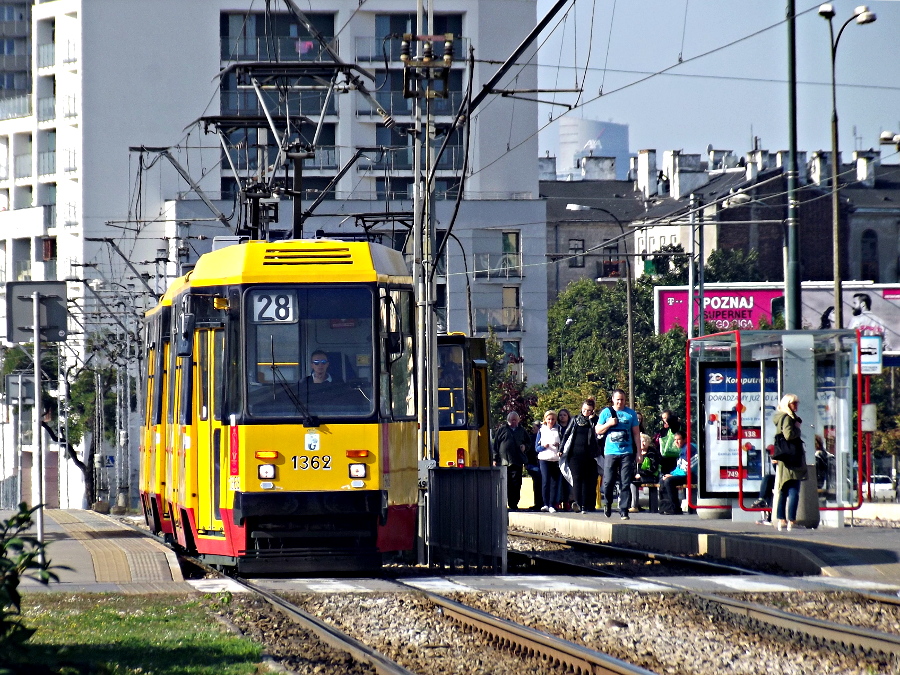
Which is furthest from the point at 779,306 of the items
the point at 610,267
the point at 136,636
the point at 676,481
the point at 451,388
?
the point at 136,636

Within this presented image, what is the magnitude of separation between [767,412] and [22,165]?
253 ft

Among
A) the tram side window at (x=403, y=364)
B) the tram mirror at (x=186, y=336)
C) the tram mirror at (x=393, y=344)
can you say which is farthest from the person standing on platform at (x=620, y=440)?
the tram mirror at (x=186, y=336)

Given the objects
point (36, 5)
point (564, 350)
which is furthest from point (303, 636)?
point (564, 350)

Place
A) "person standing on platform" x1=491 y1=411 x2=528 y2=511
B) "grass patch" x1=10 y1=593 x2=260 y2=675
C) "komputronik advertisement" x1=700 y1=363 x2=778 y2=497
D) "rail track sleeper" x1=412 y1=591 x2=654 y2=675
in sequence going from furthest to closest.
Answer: "person standing on platform" x1=491 y1=411 x2=528 y2=511 < "komputronik advertisement" x1=700 y1=363 x2=778 y2=497 < "grass patch" x1=10 y1=593 x2=260 y2=675 < "rail track sleeper" x1=412 y1=591 x2=654 y2=675

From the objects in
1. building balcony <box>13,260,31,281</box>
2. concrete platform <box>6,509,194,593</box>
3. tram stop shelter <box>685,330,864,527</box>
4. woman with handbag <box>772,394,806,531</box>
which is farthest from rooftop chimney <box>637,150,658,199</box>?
concrete platform <box>6,509,194,593</box>

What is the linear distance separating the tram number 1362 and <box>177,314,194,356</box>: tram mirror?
68.8 inches

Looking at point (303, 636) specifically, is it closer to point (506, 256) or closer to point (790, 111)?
point (790, 111)

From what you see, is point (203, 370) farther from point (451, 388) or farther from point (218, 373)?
point (451, 388)

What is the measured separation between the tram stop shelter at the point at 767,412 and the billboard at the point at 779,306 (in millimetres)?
40776

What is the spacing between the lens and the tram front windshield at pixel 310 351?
14.2m

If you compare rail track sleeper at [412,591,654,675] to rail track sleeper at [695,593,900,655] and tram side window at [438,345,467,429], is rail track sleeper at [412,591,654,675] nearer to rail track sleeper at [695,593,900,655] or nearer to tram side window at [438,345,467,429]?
rail track sleeper at [695,593,900,655]

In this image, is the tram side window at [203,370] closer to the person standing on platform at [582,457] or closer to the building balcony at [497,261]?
the person standing on platform at [582,457]

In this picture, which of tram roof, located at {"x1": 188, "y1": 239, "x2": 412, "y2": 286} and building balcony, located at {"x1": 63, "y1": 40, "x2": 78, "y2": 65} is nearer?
tram roof, located at {"x1": 188, "y1": 239, "x2": 412, "y2": 286}

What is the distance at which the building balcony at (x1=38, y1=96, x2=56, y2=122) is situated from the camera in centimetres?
8639
